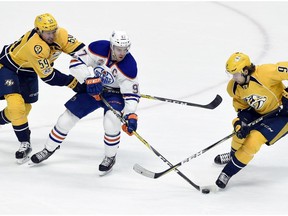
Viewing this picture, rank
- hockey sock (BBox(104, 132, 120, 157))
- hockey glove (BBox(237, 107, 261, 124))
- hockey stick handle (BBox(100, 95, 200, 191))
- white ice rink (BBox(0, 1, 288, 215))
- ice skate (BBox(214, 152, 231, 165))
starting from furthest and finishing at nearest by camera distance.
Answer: ice skate (BBox(214, 152, 231, 165)), hockey sock (BBox(104, 132, 120, 157)), hockey glove (BBox(237, 107, 261, 124)), hockey stick handle (BBox(100, 95, 200, 191)), white ice rink (BBox(0, 1, 288, 215))

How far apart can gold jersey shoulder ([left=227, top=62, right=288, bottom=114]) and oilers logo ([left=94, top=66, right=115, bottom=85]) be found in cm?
81

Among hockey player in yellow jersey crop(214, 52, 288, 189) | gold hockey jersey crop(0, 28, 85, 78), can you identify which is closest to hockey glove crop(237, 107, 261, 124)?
hockey player in yellow jersey crop(214, 52, 288, 189)

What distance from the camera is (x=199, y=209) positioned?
4.52 m

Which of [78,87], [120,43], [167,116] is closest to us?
[120,43]

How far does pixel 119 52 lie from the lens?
4895 millimetres

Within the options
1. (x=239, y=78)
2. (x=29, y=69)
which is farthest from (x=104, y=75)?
(x=239, y=78)

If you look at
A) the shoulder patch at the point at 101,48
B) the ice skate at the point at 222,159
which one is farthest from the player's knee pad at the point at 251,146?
the shoulder patch at the point at 101,48

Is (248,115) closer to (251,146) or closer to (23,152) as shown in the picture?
(251,146)

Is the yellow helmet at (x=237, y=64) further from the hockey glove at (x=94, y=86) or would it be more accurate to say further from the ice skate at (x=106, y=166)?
the ice skate at (x=106, y=166)

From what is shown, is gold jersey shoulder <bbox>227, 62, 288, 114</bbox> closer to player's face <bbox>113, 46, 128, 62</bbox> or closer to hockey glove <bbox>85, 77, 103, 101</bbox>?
player's face <bbox>113, 46, 128, 62</bbox>

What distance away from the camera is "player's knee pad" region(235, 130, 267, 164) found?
4758 millimetres

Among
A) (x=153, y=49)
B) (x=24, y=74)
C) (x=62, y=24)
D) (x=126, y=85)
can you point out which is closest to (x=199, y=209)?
(x=126, y=85)

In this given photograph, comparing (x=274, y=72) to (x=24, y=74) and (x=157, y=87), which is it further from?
(x=157, y=87)

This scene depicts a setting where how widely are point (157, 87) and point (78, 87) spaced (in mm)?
1772
